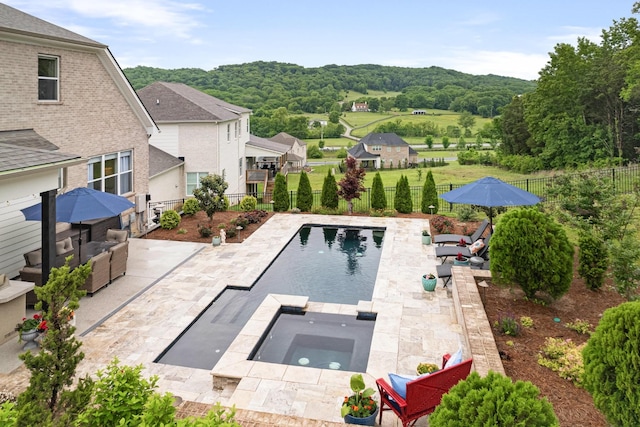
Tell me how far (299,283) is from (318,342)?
3639mm

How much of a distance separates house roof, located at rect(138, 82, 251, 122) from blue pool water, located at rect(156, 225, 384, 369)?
11894 millimetres

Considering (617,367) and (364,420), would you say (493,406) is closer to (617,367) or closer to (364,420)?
(617,367)

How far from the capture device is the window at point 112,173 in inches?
618

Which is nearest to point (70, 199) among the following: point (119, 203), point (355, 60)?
point (119, 203)

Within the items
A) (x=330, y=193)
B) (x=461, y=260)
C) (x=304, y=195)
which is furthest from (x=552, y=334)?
(x=304, y=195)

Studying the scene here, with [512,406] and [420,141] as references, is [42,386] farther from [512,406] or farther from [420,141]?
[420,141]

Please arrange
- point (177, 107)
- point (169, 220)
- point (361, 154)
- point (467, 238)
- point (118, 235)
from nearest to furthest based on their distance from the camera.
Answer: point (118, 235) → point (467, 238) → point (169, 220) → point (177, 107) → point (361, 154)

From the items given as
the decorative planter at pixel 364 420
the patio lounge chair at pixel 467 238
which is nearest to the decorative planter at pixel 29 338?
the decorative planter at pixel 364 420

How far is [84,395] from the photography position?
4621mm

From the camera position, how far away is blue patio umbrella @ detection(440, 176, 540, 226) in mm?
11961

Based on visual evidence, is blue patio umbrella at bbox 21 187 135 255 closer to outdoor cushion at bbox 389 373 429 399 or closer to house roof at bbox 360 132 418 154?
outdoor cushion at bbox 389 373 429 399

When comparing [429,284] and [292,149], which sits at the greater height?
[292,149]

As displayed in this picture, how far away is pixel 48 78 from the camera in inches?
522

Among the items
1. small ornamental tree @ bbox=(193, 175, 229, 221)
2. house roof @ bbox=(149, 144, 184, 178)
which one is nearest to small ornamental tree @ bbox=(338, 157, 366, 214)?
small ornamental tree @ bbox=(193, 175, 229, 221)
